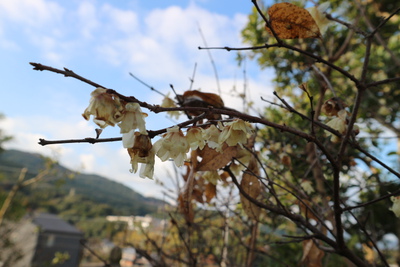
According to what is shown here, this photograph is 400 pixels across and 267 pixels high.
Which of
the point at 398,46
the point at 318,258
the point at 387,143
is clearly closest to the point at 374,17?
the point at 398,46

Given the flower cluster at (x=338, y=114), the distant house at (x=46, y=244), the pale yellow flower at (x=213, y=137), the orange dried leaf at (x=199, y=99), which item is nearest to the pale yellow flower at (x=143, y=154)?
the pale yellow flower at (x=213, y=137)

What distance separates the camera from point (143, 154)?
0.51 metres

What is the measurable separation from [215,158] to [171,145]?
8.1 inches

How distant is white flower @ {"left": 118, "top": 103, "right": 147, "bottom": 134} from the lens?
47 cm

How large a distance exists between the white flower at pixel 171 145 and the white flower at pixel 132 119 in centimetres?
6

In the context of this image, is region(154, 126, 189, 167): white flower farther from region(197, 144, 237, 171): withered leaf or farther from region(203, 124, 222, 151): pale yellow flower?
region(197, 144, 237, 171): withered leaf

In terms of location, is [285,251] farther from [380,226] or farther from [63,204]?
[63,204]

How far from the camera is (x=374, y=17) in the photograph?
339 centimetres

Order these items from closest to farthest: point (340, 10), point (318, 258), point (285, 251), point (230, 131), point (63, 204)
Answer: point (230, 131)
point (318, 258)
point (285, 251)
point (340, 10)
point (63, 204)

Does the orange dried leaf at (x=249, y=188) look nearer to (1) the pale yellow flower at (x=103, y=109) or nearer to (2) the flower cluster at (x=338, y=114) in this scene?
(2) the flower cluster at (x=338, y=114)

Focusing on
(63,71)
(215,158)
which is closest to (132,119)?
(63,71)

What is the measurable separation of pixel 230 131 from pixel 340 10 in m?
2.95

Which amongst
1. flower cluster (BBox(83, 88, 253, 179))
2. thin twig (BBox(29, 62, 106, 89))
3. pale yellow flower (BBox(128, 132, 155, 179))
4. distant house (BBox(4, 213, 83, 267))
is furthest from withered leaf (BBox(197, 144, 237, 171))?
distant house (BBox(4, 213, 83, 267))

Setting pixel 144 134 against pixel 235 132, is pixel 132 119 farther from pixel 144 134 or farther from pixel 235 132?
pixel 235 132
